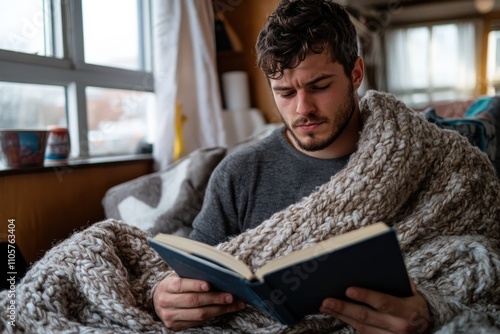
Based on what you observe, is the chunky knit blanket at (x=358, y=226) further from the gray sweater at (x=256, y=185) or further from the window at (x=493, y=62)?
the window at (x=493, y=62)

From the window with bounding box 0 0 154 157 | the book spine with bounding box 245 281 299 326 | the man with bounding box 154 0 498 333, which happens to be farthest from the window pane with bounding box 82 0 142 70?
Result: the book spine with bounding box 245 281 299 326

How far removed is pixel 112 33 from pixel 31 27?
1.70 ft

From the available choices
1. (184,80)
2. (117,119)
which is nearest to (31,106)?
(117,119)

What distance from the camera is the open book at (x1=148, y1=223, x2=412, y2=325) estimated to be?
0.61m

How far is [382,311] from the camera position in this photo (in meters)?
0.74

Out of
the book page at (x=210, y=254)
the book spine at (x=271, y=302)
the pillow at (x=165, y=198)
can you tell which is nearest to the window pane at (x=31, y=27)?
the pillow at (x=165, y=198)

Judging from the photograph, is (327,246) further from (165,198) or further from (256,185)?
(165,198)

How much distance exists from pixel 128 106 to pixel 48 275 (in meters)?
1.38

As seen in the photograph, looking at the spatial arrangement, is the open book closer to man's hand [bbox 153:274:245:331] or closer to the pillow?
man's hand [bbox 153:274:245:331]

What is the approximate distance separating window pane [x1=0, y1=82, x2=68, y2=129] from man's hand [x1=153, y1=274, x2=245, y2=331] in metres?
1.03

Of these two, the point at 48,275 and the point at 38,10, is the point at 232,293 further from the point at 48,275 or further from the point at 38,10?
the point at 38,10

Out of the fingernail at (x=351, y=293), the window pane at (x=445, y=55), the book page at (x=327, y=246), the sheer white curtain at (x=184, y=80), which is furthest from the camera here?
the window pane at (x=445, y=55)

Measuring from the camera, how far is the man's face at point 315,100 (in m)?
1.09

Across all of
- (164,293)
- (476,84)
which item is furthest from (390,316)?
(476,84)
